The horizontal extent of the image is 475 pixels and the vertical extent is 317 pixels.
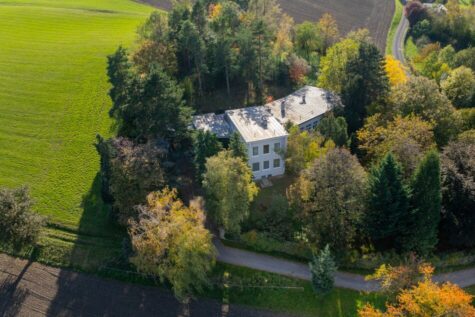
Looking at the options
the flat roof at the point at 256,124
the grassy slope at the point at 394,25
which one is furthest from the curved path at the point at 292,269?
the grassy slope at the point at 394,25

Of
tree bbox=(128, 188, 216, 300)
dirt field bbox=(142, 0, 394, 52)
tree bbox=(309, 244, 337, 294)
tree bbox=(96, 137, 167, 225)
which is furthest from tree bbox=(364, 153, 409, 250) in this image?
dirt field bbox=(142, 0, 394, 52)

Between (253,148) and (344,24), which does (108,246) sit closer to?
(253,148)

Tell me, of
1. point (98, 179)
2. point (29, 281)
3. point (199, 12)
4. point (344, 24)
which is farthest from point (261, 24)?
point (344, 24)

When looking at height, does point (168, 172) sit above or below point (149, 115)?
below

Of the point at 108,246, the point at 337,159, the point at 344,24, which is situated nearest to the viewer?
the point at 337,159

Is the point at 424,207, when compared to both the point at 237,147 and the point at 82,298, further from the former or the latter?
the point at 82,298

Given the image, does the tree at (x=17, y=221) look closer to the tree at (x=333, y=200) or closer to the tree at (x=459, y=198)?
the tree at (x=333, y=200)

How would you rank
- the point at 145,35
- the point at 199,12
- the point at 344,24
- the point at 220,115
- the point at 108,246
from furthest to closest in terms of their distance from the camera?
the point at 344,24 < the point at 145,35 < the point at 199,12 < the point at 220,115 < the point at 108,246
